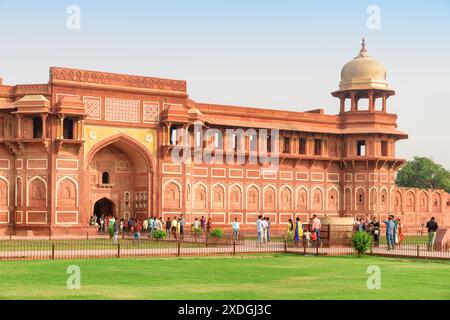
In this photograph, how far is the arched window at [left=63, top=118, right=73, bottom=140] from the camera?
34.8 metres

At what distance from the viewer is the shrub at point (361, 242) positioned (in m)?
21.5

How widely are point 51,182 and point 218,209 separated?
9.46 m

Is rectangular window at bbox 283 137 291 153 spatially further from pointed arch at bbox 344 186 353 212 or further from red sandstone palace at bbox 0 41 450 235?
pointed arch at bbox 344 186 353 212

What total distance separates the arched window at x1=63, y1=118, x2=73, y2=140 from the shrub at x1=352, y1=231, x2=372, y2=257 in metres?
17.2

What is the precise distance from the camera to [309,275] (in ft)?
50.7

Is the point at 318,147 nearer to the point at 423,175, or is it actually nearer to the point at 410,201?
the point at 410,201

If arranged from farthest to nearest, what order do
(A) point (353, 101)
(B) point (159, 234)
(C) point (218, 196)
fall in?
(A) point (353, 101), (C) point (218, 196), (B) point (159, 234)

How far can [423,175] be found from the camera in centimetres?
7494

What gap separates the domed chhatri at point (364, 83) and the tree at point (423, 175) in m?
32.8

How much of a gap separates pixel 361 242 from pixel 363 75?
22940 millimetres

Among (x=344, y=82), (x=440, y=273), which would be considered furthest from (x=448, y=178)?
(x=440, y=273)

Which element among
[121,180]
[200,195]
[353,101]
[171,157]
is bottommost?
[200,195]

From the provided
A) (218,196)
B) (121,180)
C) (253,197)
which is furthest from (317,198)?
(121,180)

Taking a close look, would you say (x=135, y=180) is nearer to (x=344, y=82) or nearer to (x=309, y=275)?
(x=344, y=82)
